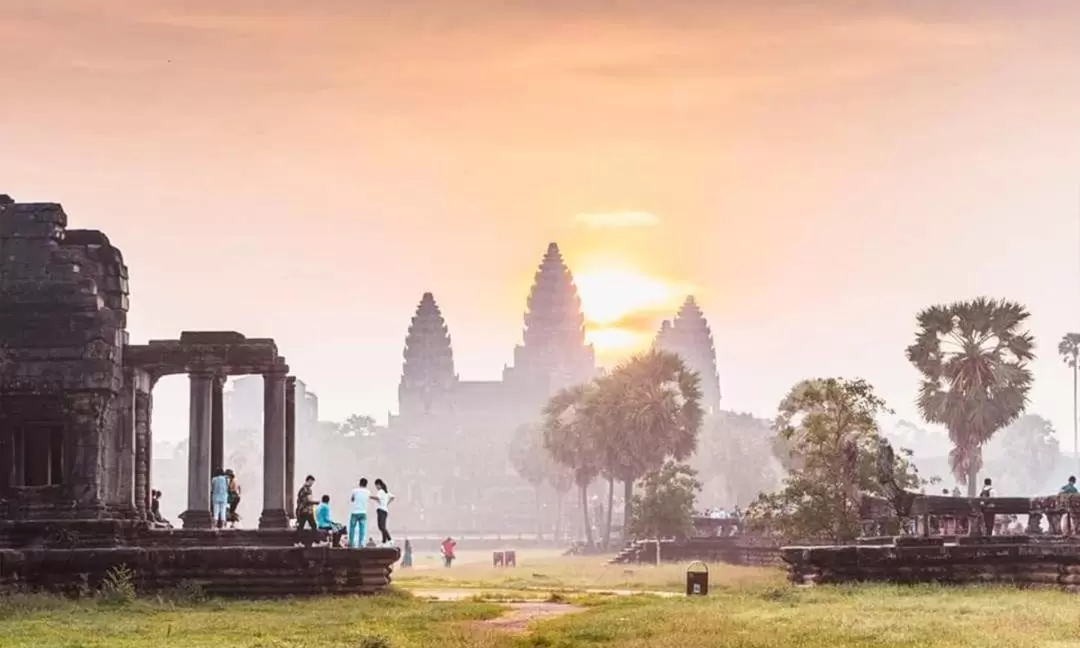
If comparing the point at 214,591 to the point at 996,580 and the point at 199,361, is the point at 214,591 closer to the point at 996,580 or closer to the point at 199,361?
the point at 199,361

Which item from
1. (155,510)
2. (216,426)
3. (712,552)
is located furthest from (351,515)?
(712,552)

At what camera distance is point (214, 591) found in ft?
116

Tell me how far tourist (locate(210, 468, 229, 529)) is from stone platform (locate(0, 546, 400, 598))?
28.9 ft

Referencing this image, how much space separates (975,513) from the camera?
3622 cm

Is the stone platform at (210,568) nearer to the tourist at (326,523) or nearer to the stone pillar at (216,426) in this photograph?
the tourist at (326,523)

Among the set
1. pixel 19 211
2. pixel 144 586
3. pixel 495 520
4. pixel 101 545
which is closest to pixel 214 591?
pixel 144 586

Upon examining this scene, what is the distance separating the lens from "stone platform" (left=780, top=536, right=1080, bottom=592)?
3416cm

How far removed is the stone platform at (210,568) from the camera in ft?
115

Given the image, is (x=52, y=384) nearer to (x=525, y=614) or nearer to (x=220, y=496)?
(x=220, y=496)

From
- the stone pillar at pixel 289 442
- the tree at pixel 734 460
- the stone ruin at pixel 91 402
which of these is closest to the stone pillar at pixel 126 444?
the stone ruin at pixel 91 402

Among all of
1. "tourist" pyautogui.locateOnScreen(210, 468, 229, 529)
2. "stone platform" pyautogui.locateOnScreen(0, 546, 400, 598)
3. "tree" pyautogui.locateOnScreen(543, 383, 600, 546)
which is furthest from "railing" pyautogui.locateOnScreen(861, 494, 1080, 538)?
"tree" pyautogui.locateOnScreen(543, 383, 600, 546)

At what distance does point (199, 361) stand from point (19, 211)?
525cm

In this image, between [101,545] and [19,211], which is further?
[19,211]

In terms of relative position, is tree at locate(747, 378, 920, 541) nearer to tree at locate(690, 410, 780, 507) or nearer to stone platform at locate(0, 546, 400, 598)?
stone platform at locate(0, 546, 400, 598)
